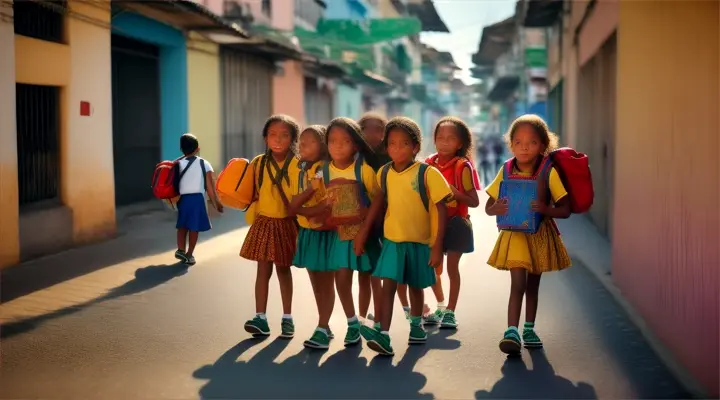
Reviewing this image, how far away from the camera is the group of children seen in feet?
18.9

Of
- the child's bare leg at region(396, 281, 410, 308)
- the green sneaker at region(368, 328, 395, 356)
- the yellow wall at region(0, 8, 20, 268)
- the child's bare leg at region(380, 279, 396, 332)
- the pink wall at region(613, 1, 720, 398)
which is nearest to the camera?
the pink wall at region(613, 1, 720, 398)

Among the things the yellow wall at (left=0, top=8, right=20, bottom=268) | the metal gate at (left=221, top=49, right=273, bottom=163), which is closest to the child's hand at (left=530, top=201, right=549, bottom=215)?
the yellow wall at (left=0, top=8, right=20, bottom=268)

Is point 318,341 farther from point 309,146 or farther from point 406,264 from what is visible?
point 309,146

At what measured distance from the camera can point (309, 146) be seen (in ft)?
19.9

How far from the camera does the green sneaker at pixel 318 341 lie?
5941mm

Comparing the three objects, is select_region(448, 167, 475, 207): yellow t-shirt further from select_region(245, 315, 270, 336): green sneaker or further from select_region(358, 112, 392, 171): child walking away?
select_region(245, 315, 270, 336): green sneaker

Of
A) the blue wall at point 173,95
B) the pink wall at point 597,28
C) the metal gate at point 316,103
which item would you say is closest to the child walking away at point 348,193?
the pink wall at point 597,28

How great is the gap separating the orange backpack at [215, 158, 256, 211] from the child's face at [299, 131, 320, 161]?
1.57 ft

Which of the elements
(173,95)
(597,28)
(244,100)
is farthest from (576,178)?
(244,100)

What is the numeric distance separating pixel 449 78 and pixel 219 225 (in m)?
81.1

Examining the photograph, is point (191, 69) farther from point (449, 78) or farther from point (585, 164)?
point (449, 78)

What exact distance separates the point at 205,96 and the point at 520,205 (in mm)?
13519

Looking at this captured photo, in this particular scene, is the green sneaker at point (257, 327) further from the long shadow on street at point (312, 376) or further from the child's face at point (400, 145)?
the child's face at point (400, 145)

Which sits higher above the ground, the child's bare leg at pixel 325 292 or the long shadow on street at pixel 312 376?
the child's bare leg at pixel 325 292
